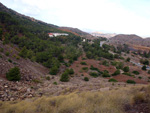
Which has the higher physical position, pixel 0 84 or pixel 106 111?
pixel 106 111

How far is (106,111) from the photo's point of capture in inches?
155

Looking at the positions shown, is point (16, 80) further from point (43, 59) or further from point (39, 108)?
point (43, 59)

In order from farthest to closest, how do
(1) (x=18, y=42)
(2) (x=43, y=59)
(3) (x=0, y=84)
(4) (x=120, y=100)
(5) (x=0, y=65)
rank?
(1) (x=18, y=42) → (2) (x=43, y=59) → (5) (x=0, y=65) → (3) (x=0, y=84) → (4) (x=120, y=100)

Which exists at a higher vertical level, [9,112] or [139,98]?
[139,98]

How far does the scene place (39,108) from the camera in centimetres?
439

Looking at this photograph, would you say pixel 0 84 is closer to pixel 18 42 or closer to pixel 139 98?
pixel 139 98

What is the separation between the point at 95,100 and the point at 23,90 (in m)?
5.04

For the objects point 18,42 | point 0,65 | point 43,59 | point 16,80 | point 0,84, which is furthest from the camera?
point 18,42

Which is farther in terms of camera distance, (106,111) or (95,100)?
(95,100)

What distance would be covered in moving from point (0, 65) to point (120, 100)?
35.0 feet

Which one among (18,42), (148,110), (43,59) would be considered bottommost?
(43,59)

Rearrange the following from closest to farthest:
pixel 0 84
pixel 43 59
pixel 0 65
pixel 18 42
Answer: pixel 0 84 < pixel 0 65 < pixel 43 59 < pixel 18 42

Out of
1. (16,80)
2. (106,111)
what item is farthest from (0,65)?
(106,111)

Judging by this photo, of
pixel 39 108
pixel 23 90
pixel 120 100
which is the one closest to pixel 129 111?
pixel 120 100
